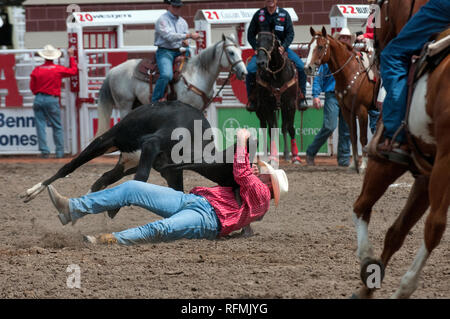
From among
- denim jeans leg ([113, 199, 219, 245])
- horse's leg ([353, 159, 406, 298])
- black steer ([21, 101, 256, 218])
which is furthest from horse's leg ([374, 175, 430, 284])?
black steer ([21, 101, 256, 218])

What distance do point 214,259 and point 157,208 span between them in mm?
663

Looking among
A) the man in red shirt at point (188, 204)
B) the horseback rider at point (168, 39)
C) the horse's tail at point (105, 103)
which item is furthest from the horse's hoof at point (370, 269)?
the horse's tail at point (105, 103)

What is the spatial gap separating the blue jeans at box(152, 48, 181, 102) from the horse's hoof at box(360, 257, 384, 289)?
809 centimetres

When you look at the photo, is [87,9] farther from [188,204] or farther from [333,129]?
[188,204]

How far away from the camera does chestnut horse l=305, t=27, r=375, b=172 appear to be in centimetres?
1123

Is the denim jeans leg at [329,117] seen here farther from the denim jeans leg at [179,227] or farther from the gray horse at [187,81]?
the denim jeans leg at [179,227]

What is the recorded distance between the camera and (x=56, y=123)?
1423cm

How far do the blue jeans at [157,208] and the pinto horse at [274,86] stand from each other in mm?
6165

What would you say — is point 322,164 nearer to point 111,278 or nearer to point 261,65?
point 261,65

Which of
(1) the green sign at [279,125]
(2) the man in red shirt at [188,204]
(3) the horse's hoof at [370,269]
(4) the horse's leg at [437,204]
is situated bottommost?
(1) the green sign at [279,125]

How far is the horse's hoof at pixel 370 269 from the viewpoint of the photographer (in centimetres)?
428

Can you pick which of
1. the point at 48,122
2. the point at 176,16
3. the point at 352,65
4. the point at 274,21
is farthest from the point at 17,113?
the point at 352,65

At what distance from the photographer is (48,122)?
14531mm

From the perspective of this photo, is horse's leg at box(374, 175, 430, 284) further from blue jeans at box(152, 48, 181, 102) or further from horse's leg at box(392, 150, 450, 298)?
blue jeans at box(152, 48, 181, 102)
